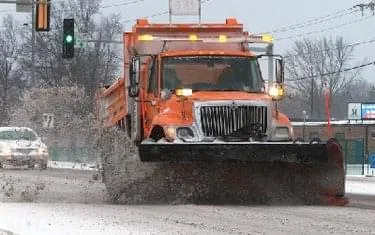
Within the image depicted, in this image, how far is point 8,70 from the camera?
81062mm

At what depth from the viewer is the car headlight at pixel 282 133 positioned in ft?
42.8

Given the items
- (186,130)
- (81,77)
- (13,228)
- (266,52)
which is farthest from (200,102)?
(81,77)

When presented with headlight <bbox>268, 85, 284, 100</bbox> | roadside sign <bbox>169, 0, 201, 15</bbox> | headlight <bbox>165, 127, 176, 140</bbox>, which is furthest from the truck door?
roadside sign <bbox>169, 0, 201, 15</bbox>

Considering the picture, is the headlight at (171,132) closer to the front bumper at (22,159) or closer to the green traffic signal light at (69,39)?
the front bumper at (22,159)

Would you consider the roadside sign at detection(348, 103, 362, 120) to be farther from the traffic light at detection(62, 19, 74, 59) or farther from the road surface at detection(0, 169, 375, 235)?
the road surface at detection(0, 169, 375, 235)

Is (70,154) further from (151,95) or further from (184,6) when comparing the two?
(151,95)

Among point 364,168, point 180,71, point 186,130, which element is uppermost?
point 180,71

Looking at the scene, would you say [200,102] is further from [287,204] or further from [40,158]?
[40,158]

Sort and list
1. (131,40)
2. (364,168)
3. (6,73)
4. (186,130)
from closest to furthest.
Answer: (186,130) → (131,40) → (364,168) → (6,73)

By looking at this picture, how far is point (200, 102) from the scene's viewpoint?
12812mm

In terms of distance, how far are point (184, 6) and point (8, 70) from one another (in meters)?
62.6

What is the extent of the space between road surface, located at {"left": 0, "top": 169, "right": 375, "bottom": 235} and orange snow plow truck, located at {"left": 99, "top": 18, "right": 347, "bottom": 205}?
0.75m

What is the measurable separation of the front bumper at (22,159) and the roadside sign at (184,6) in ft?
31.1

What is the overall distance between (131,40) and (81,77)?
50.6 m
